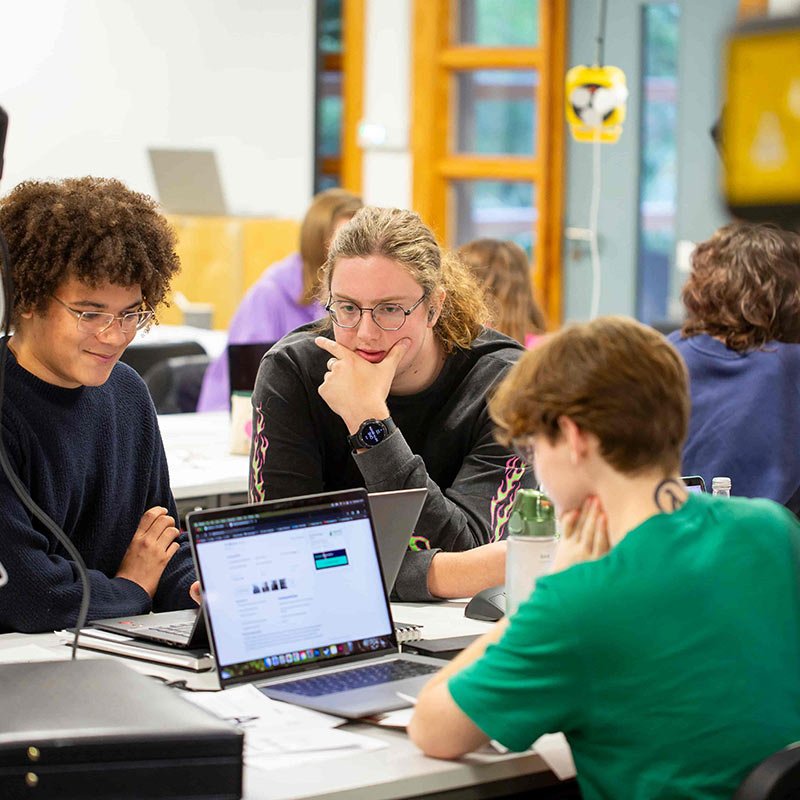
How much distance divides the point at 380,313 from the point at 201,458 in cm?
147

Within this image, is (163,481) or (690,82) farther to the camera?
(690,82)

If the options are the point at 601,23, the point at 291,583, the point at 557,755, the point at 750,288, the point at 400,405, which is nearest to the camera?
the point at 557,755

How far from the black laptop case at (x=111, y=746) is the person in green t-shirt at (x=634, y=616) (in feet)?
0.88

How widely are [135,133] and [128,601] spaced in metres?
4.96

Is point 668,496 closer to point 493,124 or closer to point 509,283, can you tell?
point 509,283

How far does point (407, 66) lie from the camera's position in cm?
721

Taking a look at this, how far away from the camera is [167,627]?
85.6 inches

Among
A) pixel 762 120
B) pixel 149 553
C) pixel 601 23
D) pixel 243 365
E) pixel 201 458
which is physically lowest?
pixel 201 458

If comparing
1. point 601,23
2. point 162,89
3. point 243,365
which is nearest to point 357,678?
point 243,365

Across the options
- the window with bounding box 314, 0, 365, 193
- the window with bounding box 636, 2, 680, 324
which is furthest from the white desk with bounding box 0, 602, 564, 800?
the window with bounding box 314, 0, 365, 193

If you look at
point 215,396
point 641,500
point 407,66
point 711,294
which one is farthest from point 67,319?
point 407,66

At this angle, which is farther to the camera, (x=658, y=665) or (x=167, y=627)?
(x=167, y=627)

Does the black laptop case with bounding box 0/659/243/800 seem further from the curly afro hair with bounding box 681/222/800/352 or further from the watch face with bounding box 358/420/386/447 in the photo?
the curly afro hair with bounding box 681/222/800/352

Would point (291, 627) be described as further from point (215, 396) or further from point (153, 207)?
point (215, 396)
